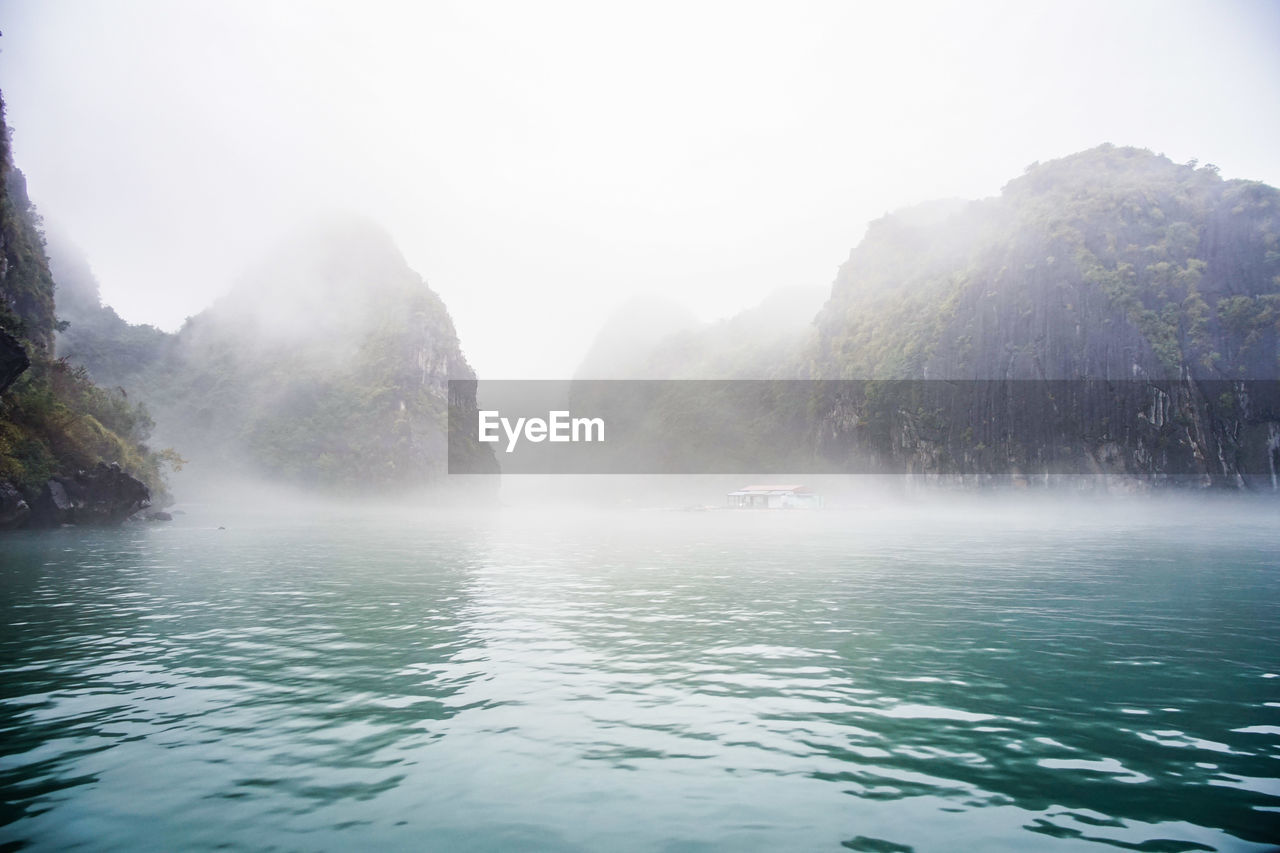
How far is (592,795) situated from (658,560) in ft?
89.2

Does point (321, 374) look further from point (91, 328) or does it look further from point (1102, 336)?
point (1102, 336)

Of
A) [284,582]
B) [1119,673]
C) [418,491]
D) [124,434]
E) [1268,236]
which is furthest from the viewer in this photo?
[418,491]

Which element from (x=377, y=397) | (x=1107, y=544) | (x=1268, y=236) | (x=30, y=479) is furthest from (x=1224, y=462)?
(x=377, y=397)

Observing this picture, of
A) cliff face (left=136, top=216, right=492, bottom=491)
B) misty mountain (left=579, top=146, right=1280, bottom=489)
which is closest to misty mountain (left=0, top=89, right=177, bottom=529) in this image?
cliff face (left=136, top=216, right=492, bottom=491)

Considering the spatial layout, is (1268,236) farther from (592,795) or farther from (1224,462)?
(592,795)

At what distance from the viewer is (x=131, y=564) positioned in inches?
1152

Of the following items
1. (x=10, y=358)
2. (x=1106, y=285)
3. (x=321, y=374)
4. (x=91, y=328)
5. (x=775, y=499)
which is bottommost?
(x=775, y=499)

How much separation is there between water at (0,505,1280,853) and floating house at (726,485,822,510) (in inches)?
3238

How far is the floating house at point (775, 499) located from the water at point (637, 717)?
8224 centimetres

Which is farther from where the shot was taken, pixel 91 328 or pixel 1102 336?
pixel 91 328

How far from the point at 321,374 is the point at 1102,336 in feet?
498

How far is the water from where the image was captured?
22.1ft

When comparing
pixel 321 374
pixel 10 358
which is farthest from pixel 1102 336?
pixel 321 374

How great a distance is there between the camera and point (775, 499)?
4291 inches
